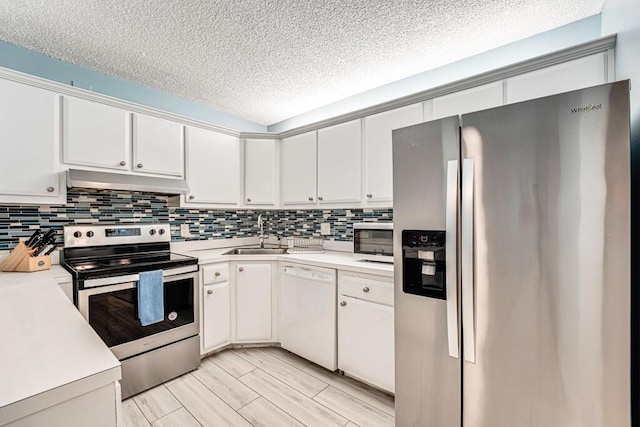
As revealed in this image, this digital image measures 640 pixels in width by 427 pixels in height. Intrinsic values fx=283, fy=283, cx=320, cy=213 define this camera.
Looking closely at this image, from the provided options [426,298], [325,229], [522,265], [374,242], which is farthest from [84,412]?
[325,229]

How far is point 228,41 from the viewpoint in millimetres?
1932

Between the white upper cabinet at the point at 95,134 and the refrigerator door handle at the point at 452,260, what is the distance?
2.35 meters

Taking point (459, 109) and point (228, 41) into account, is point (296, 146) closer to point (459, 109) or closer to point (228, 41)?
point (228, 41)

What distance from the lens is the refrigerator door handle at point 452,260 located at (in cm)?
118

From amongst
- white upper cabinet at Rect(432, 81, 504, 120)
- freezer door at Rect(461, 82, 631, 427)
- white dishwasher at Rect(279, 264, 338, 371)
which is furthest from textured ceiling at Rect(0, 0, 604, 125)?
white dishwasher at Rect(279, 264, 338, 371)

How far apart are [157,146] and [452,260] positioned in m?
2.42

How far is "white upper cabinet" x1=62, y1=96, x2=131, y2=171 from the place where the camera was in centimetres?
198

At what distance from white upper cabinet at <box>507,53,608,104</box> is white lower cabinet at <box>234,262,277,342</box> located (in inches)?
88.2

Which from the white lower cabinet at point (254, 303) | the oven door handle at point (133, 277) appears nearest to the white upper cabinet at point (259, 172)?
the white lower cabinet at point (254, 303)

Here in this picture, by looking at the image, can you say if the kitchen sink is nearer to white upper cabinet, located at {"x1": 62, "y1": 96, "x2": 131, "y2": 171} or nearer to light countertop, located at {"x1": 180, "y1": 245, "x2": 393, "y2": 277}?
light countertop, located at {"x1": 180, "y1": 245, "x2": 393, "y2": 277}

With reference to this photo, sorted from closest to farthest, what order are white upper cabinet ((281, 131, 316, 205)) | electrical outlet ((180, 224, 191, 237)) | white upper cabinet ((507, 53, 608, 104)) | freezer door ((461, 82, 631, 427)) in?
freezer door ((461, 82, 631, 427)), white upper cabinet ((507, 53, 608, 104)), white upper cabinet ((281, 131, 316, 205)), electrical outlet ((180, 224, 191, 237))

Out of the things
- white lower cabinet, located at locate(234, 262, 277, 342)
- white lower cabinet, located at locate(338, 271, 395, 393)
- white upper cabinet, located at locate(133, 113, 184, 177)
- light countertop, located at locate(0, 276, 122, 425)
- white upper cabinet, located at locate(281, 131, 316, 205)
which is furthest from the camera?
white upper cabinet, located at locate(281, 131, 316, 205)

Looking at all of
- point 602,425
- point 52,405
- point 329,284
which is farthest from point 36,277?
point 602,425

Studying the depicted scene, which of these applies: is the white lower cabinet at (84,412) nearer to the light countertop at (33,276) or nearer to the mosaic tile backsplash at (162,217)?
the light countertop at (33,276)
